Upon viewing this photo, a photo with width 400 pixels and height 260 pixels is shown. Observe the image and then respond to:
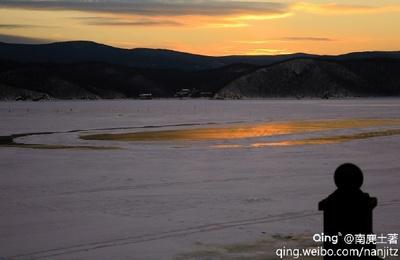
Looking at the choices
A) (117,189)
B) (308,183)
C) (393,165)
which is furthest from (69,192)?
(393,165)

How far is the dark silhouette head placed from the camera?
320 cm

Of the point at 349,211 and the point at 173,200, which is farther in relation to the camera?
the point at 173,200

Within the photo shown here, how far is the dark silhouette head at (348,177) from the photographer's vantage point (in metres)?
3.20

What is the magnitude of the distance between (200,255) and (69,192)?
5775 mm

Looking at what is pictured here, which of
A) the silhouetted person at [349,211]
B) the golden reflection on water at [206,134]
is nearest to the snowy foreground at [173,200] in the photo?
the silhouetted person at [349,211]

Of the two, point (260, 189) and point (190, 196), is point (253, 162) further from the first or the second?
point (190, 196)

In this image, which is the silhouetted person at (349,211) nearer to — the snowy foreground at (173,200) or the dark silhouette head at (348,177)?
the dark silhouette head at (348,177)

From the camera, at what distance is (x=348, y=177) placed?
3.23 metres

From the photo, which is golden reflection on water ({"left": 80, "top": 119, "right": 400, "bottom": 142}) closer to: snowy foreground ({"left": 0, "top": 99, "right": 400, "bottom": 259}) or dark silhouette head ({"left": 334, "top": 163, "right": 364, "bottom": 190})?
snowy foreground ({"left": 0, "top": 99, "right": 400, "bottom": 259})

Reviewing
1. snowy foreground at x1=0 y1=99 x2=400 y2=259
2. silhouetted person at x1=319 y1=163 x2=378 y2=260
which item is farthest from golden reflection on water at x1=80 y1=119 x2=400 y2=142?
silhouetted person at x1=319 y1=163 x2=378 y2=260

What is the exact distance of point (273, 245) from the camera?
24.0ft

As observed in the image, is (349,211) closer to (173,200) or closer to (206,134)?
(173,200)

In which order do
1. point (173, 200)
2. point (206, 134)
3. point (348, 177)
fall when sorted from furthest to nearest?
point (206, 134) → point (173, 200) → point (348, 177)

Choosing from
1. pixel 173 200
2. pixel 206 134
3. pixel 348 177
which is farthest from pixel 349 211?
pixel 206 134
